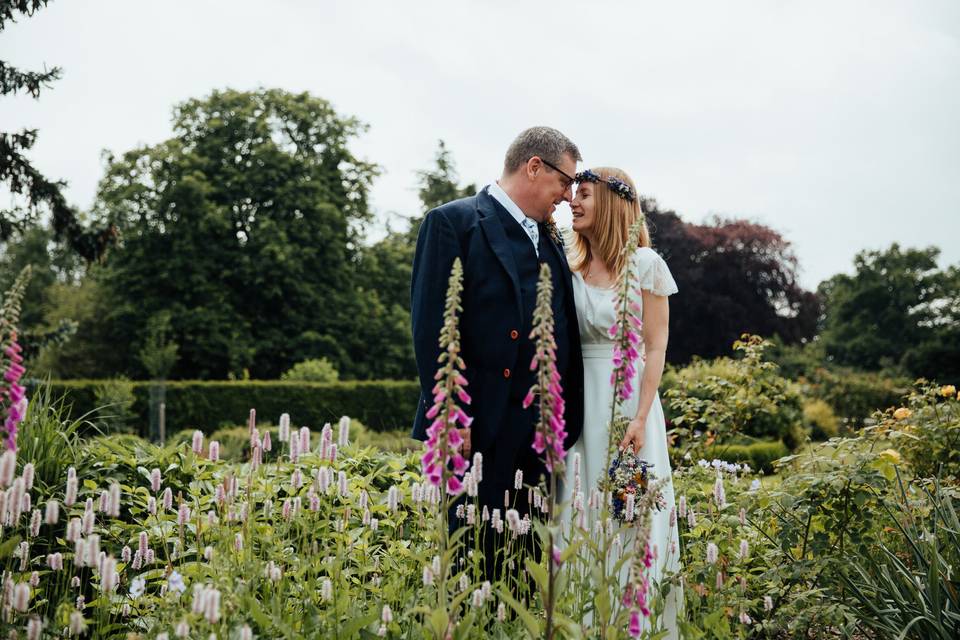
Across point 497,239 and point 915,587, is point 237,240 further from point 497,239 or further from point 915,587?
point 915,587

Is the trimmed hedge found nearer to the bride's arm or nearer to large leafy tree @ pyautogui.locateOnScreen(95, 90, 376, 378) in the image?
large leafy tree @ pyautogui.locateOnScreen(95, 90, 376, 378)

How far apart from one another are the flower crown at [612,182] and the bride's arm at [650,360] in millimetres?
594

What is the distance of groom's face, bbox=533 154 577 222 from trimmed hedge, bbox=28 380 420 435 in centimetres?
1512

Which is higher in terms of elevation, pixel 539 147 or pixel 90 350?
pixel 90 350

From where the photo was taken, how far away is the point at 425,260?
394 centimetres

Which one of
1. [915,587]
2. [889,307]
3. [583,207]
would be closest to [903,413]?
[915,587]

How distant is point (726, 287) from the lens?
1469 inches

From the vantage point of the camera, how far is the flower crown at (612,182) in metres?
4.36

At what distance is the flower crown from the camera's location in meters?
4.36

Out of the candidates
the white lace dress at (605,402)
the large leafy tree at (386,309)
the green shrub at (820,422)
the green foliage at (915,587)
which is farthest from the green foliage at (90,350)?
the green foliage at (915,587)

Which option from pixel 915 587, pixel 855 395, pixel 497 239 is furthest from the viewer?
pixel 855 395

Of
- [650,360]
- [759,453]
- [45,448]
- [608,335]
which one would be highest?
[608,335]

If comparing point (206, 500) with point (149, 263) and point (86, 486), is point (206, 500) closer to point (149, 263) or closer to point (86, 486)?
point (86, 486)

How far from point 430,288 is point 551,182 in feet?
3.13
